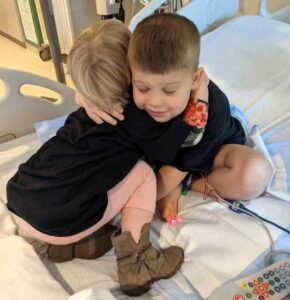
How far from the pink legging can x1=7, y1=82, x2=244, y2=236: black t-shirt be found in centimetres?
2

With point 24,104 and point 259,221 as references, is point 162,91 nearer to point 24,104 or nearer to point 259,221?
point 259,221

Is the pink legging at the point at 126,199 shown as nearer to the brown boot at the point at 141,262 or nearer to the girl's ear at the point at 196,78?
the brown boot at the point at 141,262

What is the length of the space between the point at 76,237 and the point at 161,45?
485 mm

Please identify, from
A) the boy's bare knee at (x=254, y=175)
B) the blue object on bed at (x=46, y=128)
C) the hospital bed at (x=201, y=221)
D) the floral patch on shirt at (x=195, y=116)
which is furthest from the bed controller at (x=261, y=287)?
the blue object on bed at (x=46, y=128)

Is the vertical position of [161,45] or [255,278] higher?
[161,45]

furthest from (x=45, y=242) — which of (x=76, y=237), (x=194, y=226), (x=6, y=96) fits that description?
(x=6, y=96)

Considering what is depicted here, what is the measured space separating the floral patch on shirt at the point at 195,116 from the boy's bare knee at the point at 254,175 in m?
0.17

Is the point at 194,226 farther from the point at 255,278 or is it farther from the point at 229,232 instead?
the point at 255,278

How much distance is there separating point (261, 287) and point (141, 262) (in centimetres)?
27

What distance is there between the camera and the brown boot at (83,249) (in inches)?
38.0

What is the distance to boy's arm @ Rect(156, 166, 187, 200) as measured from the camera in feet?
3.43

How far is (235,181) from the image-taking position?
3.42ft

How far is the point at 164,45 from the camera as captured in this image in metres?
0.81

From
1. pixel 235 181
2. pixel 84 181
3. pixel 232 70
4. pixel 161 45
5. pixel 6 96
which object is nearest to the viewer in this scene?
pixel 161 45
